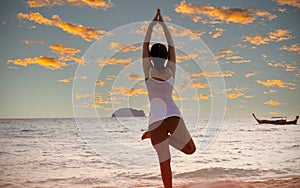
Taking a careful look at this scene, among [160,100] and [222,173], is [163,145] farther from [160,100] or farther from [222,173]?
[222,173]

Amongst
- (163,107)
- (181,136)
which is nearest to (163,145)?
(181,136)

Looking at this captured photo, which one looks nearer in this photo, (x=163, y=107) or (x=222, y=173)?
(x=163, y=107)

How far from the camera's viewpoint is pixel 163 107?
247 cm

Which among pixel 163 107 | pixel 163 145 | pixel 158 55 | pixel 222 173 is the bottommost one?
pixel 222 173

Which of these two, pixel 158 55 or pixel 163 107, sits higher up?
pixel 158 55

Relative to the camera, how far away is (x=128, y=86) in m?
3.31

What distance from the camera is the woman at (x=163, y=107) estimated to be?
248 centimetres

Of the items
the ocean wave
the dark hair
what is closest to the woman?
the dark hair

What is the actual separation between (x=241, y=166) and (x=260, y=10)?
4.45 metres

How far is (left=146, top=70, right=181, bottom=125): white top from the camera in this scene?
8.11ft

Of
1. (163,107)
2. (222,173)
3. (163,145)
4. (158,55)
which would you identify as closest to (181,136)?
(163,145)

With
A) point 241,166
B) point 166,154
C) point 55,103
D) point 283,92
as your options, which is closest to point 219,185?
point 166,154

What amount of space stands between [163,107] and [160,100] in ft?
0.18

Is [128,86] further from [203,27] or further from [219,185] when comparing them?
[203,27]
